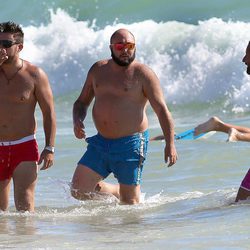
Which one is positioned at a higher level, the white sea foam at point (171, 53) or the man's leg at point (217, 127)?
the white sea foam at point (171, 53)

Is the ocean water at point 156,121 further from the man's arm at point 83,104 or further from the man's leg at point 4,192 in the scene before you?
the man's arm at point 83,104

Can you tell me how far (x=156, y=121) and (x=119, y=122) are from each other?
5.86 metres

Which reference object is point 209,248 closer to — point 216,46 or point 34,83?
point 34,83

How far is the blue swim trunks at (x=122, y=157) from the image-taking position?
29.3 feet

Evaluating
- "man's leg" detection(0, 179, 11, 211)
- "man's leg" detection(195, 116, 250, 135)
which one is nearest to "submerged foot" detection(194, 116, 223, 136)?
"man's leg" detection(195, 116, 250, 135)

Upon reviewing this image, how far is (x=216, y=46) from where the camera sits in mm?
17922

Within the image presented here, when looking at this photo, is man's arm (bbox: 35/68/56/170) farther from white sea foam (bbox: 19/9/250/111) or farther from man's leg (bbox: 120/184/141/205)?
white sea foam (bbox: 19/9/250/111)

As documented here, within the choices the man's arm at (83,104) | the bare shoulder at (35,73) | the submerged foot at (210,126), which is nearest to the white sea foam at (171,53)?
the man's arm at (83,104)

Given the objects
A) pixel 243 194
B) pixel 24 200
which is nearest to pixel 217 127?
pixel 243 194

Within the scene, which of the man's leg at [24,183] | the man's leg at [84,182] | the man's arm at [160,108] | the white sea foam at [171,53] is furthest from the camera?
the white sea foam at [171,53]

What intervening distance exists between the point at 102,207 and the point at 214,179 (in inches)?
73.6

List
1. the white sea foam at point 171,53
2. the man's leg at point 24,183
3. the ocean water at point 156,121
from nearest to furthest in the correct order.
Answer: the ocean water at point 156,121, the man's leg at point 24,183, the white sea foam at point 171,53

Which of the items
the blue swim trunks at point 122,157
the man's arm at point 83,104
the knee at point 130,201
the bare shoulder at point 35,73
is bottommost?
the knee at point 130,201

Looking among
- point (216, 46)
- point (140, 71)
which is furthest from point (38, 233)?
point (216, 46)
